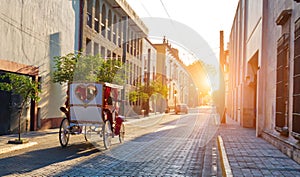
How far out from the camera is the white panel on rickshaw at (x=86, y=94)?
11.6m

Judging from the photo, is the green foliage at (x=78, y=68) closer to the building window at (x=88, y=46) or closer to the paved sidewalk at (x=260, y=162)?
the building window at (x=88, y=46)


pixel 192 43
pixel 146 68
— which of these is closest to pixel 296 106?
pixel 192 43

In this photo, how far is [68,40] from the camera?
19.5 m

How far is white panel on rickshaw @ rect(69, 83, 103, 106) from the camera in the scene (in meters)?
11.6

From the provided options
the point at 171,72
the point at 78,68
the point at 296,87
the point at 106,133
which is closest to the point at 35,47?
the point at 78,68

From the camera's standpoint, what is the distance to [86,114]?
38.3ft

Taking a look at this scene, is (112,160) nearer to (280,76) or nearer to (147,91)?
(280,76)

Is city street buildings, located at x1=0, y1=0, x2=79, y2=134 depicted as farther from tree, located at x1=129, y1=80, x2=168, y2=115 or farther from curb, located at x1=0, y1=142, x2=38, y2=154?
tree, located at x1=129, y1=80, x2=168, y2=115

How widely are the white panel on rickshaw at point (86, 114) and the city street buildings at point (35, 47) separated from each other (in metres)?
3.66

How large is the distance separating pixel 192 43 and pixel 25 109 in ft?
25.4

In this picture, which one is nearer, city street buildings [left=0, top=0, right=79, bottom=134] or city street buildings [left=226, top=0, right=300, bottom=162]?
city street buildings [left=226, top=0, right=300, bottom=162]

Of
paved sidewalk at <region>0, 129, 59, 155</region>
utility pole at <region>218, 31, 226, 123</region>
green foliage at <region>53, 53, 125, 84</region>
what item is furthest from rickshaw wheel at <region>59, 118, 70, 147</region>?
utility pole at <region>218, 31, 226, 123</region>

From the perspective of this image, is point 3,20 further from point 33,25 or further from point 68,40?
point 68,40

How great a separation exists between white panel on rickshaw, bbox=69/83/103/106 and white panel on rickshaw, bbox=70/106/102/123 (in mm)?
162
